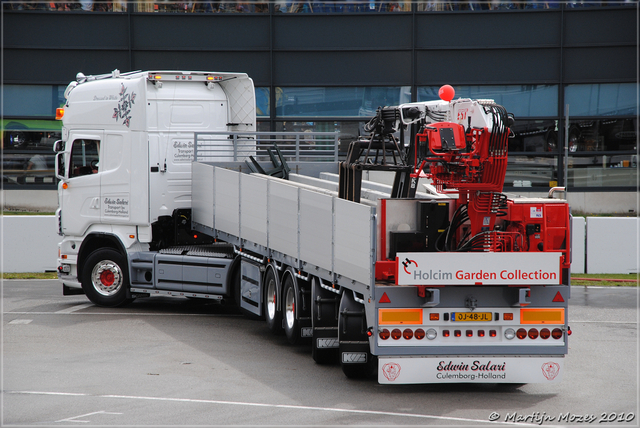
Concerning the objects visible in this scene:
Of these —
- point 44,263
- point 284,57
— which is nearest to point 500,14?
point 284,57

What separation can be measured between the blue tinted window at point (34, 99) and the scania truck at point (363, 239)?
435 inches

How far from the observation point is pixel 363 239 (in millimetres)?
8938

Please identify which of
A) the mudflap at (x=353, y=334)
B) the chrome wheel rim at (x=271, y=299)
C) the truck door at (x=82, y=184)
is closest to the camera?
the mudflap at (x=353, y=334)

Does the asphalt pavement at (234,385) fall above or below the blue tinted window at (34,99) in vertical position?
below

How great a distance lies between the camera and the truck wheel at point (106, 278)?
1497 cm

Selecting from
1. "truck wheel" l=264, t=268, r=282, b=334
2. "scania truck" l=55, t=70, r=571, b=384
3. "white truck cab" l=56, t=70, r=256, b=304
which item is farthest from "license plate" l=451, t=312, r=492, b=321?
"white truck cab" l=56, t=70, r=256, b=304

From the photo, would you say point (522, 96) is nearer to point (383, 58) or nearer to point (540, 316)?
point (383, 58)

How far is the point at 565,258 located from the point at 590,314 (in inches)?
230

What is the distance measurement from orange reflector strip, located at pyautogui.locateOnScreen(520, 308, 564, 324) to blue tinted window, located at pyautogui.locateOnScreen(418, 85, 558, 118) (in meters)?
16.5

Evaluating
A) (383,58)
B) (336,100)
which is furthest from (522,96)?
(336,100)

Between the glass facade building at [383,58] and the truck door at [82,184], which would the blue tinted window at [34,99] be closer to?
the glass facade building at [383,58]

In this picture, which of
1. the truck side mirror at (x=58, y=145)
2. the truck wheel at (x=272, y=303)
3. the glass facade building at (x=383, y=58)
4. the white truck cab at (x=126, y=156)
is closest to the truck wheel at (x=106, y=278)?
the white truck cab at (x=126, y=156)

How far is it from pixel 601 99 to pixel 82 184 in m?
16.5

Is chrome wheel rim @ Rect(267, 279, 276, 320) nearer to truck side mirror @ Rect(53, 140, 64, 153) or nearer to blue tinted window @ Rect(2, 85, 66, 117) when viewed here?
truck side mirror @ Rect(53, 140, 64, 153)
